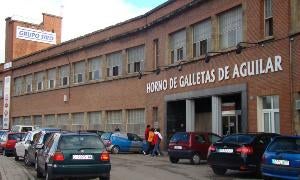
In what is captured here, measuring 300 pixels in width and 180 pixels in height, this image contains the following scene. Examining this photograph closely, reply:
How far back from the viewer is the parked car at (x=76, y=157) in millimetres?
13820

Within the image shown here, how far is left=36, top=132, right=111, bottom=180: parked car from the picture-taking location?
45.3ft

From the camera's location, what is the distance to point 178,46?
3244cm

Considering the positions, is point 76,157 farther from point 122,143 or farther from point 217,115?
point 122,143

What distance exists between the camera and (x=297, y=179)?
13.3 m

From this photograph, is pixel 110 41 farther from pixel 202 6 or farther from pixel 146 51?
pixel 202 6

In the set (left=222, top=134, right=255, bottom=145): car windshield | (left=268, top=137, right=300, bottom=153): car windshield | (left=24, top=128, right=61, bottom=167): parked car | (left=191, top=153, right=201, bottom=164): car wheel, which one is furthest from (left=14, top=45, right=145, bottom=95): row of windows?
(left=268, top=137, right=300, bottom=153): car windshield

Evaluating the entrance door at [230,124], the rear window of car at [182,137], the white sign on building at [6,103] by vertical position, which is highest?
the white sign on building at [6,103]

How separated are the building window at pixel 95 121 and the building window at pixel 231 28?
16.5 metres

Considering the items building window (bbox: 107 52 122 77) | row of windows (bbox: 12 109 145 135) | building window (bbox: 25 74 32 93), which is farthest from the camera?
building window (bbox: 25 74 32 93)

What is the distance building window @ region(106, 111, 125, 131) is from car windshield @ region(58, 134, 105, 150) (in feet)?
78.2

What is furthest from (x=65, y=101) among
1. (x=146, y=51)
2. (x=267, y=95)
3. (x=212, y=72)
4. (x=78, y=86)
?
(x=267, y=95)

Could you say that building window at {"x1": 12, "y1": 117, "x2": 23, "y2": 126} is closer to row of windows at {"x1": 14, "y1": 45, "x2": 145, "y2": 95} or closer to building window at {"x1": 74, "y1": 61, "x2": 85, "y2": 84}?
row of windows at {"x1": 14, "y1": 45, "x2": 145, "y2": 95}

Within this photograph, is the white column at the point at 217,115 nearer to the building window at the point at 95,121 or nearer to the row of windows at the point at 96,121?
the row of windows at the point at 96,121

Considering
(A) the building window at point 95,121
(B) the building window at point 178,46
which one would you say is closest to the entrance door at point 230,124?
(B) the building window at point 178,46
